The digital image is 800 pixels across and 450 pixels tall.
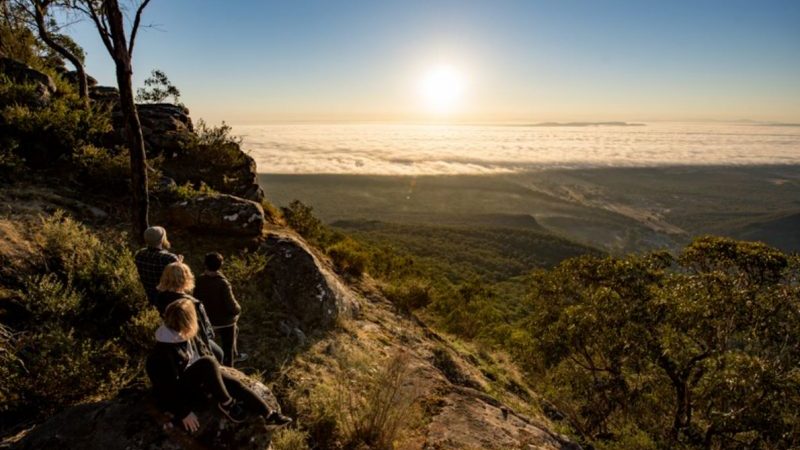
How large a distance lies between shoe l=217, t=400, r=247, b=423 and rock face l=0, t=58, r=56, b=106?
1447 cm

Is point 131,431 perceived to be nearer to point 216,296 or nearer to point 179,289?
point 179,289

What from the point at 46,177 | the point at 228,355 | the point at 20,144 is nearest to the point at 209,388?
the point at 228,355

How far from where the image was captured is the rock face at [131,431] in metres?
4.56

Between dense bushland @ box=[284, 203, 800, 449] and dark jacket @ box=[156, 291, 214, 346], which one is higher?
dark jacket @ box=[156, 291, 214, 346]

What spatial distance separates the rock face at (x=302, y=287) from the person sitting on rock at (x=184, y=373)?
513 cm

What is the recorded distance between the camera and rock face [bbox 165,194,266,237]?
1231cm

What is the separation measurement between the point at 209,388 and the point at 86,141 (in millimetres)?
12369

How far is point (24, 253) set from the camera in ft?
25.6

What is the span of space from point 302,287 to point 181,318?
6516 millimetres

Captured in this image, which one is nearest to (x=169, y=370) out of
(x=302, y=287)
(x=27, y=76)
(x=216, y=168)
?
(x=302, y=287)

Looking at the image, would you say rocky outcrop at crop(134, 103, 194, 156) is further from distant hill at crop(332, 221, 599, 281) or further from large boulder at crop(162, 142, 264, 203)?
distant hill at crop(332, 221, 599, 281)

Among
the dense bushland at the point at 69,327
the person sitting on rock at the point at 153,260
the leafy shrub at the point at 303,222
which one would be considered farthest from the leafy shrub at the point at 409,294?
the person sitting on rock at the point at 153,260

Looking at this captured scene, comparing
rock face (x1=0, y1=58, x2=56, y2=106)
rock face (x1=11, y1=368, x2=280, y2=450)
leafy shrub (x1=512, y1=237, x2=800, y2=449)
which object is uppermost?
rock face (x1=0, y1=58, x2=56, y2=106)

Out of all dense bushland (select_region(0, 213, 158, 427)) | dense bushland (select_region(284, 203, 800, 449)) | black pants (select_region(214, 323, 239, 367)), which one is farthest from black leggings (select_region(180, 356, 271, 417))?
dense bushland (select_region(284, 203, 800, 449))
